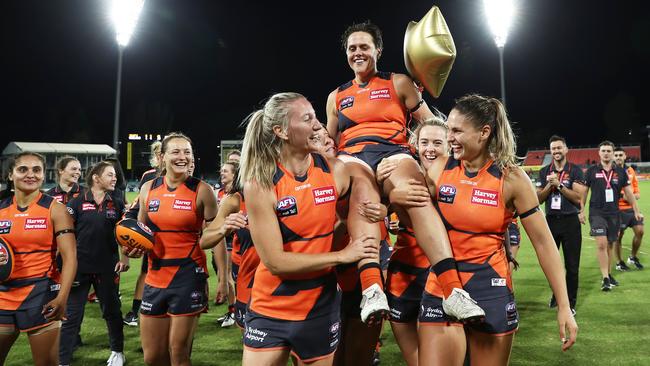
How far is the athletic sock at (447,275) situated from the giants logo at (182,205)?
253cm

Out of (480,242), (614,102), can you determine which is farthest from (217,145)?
(480,242)

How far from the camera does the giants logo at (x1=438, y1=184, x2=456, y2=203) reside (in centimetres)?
315

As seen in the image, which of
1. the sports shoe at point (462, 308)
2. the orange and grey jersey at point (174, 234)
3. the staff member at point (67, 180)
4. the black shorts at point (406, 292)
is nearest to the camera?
the sports shoe at point (462, 308)

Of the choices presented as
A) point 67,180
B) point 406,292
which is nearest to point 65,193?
point 67,180

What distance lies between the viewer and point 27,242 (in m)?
4.19

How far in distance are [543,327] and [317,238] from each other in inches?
204

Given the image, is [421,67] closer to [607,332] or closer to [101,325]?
[607,332]

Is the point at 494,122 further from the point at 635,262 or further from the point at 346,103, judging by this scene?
the point at 635,262

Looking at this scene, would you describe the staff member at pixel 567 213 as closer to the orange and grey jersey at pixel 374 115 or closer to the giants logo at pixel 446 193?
the orange and grey jersey at pixel 374 115

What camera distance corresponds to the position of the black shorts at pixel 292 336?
270cm

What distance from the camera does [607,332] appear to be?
250 inches

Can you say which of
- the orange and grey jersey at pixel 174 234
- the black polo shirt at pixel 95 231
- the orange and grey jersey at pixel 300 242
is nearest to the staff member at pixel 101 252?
the black polo shirt at pixel 95 231

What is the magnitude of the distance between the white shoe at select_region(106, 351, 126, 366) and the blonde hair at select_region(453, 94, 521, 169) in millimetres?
4567

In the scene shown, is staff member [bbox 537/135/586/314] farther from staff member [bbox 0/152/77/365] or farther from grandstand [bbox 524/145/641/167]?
grandstand [bbox 524/145/641/167]
